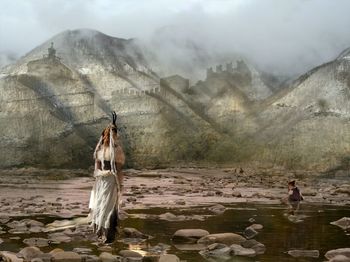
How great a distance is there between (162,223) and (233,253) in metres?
5.73

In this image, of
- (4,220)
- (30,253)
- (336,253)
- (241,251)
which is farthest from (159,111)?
(30,253)

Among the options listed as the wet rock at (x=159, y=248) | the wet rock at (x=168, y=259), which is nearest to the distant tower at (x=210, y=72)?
the wet rock at (x=159, y=248)

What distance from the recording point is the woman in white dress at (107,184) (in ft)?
41.2

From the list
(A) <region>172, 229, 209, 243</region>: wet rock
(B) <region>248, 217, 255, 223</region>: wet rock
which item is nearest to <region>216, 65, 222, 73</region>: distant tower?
(B) <region>248, 217, 255, 223</region>: wet rock

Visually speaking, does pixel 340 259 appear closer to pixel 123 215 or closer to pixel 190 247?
pixel 190 247

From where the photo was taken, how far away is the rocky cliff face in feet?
299

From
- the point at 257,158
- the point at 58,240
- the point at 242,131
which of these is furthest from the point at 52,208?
the point at 242,131

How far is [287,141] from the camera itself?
99.9 metres

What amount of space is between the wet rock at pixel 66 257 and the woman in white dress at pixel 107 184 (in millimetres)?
1120

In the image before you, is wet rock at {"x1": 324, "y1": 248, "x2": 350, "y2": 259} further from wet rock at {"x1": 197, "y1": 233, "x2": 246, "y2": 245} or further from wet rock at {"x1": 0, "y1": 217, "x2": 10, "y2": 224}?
wet rock at {"x1": 0, "y1": 217, "x2": 10, "y2": 224}

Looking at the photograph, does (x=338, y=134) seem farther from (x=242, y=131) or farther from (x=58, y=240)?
(x=58, y=240)

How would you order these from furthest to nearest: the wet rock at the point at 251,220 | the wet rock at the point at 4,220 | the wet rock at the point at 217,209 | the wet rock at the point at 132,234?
the wet rock at the point at 217,209 < the wet rock at the point at 251,220 < the wet rock at the point at 4,220 < the wet rock at the point at 132,234

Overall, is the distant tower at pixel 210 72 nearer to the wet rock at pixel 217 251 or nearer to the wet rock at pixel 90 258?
the wet rock at pixel 217 251

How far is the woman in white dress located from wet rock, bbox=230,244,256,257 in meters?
2.53
